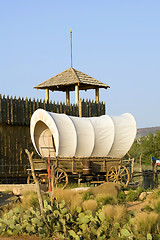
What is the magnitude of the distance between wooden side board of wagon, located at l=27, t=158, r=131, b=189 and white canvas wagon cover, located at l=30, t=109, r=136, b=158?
36cm

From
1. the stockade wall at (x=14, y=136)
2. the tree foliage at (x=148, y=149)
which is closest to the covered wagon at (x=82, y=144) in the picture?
the stockade wall at (x=14, y=136)

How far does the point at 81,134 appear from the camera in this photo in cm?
1698

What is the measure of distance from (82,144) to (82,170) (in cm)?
104

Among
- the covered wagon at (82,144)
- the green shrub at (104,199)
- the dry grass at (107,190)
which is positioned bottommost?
the green shrub at (104,199)

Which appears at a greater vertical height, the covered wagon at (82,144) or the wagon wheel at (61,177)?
the covered wagon at (82,144)

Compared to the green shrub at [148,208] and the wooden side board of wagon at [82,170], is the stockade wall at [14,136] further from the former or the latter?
the green shrub at [148,208]

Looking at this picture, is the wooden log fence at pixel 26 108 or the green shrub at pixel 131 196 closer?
the green shrub at pixel 131 196

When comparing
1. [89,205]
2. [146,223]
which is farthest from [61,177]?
[146,223]

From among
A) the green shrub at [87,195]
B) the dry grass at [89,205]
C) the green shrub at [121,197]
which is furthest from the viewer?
the green shrub at [121,197]

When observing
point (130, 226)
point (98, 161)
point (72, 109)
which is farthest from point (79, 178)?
point (130, 226)

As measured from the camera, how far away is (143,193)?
14375 millimetres

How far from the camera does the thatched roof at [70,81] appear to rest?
72.8 feet

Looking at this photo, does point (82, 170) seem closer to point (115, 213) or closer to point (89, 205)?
point (89, 205)

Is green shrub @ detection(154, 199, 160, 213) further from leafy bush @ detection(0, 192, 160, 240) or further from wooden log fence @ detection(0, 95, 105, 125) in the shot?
wooden log fence @ detection(0, 95, 105, 125)
